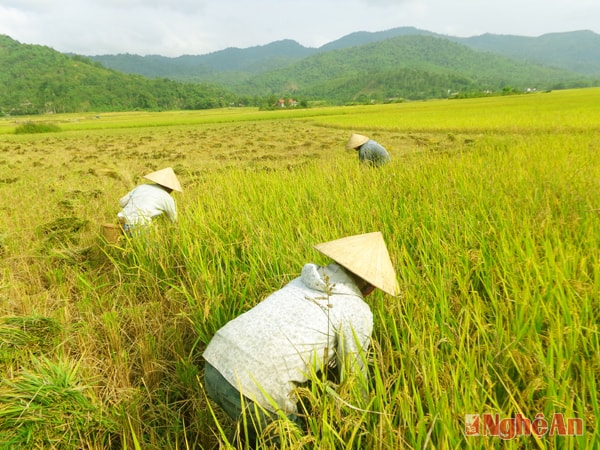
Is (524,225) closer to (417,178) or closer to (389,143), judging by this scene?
(417,178)

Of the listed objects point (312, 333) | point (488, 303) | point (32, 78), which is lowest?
point (488, 303)

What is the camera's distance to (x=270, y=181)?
13.1 feet

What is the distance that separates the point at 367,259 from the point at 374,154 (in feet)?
13.7

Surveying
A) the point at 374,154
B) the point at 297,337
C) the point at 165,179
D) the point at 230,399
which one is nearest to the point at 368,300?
the point at 297,337

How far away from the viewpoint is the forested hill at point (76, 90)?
7962cm

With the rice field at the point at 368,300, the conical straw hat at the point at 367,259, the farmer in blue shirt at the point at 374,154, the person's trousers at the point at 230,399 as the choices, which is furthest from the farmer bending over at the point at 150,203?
the farmer in blue shirt at the point at 374,154

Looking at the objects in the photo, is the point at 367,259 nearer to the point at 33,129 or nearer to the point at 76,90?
the point at 33,129

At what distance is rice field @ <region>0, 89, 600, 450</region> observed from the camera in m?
1.01

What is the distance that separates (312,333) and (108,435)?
3.16 ft

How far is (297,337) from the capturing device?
1.12 m

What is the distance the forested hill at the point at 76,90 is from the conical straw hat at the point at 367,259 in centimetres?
9063

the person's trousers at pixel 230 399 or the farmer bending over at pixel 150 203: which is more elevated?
the farmer bending over at pixel 150 203

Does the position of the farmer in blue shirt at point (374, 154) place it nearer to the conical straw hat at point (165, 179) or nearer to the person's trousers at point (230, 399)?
the conical straw hat at point (165, 179)

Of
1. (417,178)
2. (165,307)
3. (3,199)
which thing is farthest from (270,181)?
(3,199)
